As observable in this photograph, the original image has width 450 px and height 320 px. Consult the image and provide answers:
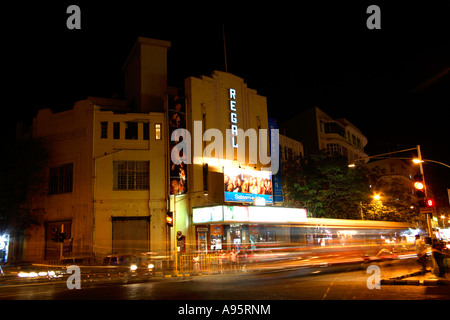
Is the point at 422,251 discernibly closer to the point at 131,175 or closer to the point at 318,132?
the point at 131,175

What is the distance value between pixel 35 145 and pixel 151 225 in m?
12.9

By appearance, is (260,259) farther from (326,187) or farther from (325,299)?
(326,187)

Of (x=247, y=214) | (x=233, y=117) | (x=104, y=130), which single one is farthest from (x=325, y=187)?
(x=104, y=130)

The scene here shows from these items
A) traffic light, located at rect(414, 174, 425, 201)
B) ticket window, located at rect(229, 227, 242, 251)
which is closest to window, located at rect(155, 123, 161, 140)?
ticket window, located at rect(229, 227, 242, 251)

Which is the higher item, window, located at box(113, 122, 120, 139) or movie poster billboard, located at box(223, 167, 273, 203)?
window, located at box(113, 122, 120, 139)

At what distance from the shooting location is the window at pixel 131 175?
3381 cm

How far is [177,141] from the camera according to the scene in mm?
35031

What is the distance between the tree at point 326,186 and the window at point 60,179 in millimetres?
22285

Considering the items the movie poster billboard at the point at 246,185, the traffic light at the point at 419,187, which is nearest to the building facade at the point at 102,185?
the movie poster billboard at the point at 246,185

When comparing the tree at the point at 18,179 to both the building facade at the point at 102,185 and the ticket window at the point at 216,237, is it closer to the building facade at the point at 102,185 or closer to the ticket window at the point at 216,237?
the building facade at the point at 102,185

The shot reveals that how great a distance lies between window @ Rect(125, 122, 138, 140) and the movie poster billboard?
895 cm

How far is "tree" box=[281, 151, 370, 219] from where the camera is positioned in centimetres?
3991

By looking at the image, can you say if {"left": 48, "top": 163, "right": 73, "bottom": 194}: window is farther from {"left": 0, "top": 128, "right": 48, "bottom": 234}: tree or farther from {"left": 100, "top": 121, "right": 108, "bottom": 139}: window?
{"left": 100, "top": 121, "right": 108, "bottom": 139}: window
